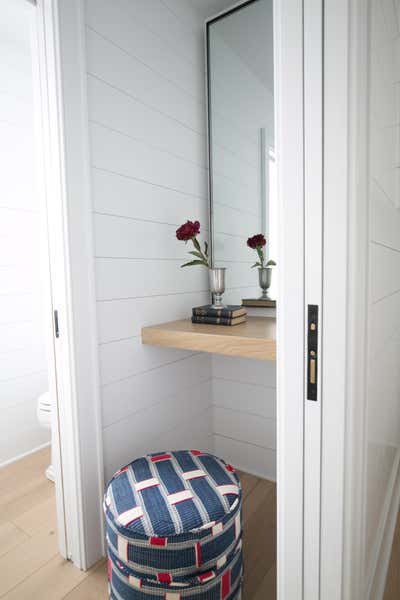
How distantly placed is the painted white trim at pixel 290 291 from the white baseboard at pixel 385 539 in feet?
1.48

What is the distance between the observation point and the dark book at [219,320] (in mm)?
1498

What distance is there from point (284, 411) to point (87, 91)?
123 centimetres

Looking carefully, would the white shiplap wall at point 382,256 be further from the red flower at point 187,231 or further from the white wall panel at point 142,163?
the white wall panel at point 142,163

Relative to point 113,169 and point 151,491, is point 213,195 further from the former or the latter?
point 151,491

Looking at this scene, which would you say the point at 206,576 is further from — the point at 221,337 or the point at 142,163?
the point at 142,163

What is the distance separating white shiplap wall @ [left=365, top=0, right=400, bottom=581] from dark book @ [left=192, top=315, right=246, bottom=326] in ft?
1.85

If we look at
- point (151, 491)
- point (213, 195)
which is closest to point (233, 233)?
point (213, 195)

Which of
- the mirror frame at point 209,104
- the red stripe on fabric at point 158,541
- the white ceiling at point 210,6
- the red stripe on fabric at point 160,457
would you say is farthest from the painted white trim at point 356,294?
the white ceiling at point 210,6

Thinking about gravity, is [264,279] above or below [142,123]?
below

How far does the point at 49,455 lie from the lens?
2207 mm

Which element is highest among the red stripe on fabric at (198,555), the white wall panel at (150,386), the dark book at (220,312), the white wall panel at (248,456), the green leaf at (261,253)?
the green leaf at (261,253)

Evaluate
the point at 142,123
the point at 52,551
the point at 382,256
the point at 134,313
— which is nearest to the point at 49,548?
the point at 52,551

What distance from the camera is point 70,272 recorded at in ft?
4.04

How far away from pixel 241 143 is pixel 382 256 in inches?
40.8
